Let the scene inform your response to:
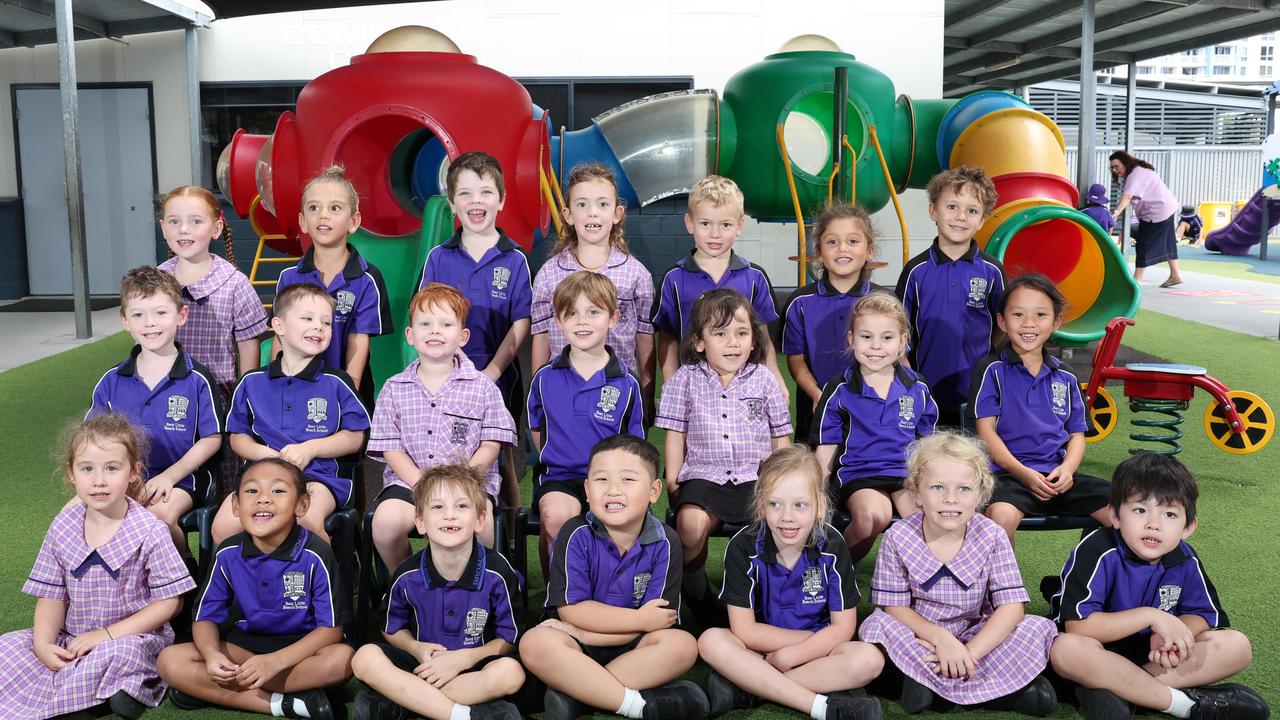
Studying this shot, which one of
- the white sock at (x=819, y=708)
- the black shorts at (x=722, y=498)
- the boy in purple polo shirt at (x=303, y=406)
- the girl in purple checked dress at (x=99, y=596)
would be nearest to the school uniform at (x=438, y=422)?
the boy in purple polo shirt at (x=303, y=406)

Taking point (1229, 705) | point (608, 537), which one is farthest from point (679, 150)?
point (1229, 705)

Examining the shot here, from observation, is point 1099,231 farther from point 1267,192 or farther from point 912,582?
point 1267,192

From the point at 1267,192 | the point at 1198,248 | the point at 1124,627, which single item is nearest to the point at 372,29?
the point at 1124,627

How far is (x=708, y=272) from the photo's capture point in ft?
13.3

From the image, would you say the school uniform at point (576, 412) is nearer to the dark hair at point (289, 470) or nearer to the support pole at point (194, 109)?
the dark hair at point (289, 470)

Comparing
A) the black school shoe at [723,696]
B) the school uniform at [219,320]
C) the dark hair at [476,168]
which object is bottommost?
the black school shoe at [723,696]

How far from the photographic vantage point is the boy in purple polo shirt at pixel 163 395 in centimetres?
338

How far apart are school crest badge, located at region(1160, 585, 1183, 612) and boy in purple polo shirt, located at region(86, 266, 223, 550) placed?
281 cm

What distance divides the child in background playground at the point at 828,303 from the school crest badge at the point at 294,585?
6.19 feet

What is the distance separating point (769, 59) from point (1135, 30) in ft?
25.2

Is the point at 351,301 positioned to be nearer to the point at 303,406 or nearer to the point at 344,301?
the point at 344,301

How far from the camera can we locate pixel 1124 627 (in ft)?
9.21

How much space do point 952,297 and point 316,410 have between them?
239 cm

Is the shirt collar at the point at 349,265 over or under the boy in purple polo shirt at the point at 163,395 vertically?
over
